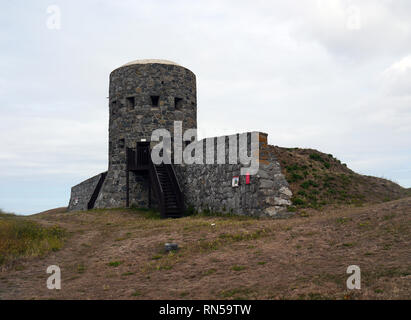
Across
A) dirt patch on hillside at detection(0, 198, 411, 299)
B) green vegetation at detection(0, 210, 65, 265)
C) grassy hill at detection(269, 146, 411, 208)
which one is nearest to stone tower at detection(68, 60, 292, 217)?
grassy hill at detection(269, 146, 411, 208)

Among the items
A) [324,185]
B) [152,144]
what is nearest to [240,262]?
[324,185]

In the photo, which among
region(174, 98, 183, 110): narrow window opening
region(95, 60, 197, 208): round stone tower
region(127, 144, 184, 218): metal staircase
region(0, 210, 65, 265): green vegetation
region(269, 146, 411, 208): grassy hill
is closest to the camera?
region(0, 210, 65, 265): green vegetation

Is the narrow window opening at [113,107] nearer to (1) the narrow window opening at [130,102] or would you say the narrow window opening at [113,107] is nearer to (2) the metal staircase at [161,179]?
(1) the narrow window opening at [130,102]

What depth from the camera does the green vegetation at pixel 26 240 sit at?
10.9 metres

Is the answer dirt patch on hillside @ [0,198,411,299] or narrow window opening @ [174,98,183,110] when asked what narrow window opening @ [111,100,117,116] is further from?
dirt patch on hillside @ [0,198,411,299]

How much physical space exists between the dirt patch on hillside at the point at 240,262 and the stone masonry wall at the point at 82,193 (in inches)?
595

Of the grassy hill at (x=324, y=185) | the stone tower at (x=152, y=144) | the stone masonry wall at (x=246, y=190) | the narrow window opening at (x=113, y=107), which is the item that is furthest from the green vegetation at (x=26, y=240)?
the narrow window opening at (x=113, y=107)

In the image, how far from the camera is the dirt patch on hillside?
22.4 ft

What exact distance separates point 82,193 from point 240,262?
24.8 m

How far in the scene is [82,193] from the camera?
30.9m

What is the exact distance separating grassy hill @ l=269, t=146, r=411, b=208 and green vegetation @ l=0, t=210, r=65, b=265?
29.5 ft
